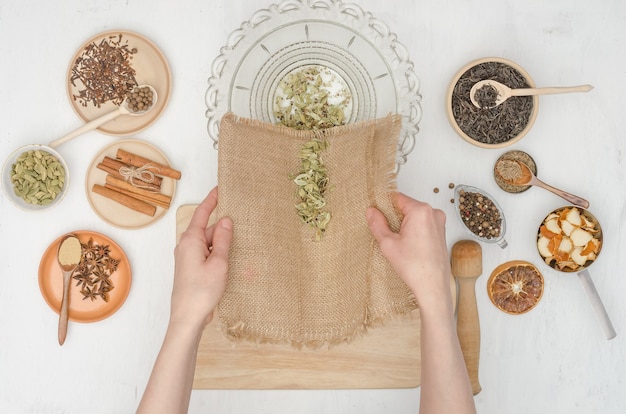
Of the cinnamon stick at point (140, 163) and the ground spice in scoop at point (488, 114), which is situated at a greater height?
the ground spice in scoop at point (488, 114)

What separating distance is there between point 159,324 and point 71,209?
45 centimetres

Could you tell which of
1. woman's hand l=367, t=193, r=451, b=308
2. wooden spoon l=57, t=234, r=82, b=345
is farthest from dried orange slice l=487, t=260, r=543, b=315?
wooden spoon l=57, t=234, r=82, b=345

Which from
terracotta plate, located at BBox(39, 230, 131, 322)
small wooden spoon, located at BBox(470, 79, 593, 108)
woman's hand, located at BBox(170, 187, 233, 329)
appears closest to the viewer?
woman's hand, located at BBox(170, 187, 233, 329)

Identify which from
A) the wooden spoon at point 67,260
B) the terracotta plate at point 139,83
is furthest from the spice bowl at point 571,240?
the wooden spoon at point 67,260

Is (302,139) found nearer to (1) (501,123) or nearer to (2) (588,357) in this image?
(1) (501,123)

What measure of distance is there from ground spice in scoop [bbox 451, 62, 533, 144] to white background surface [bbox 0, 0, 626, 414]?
0.22ft

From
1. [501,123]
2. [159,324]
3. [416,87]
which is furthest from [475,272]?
[159,324]

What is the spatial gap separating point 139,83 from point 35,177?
41 cm

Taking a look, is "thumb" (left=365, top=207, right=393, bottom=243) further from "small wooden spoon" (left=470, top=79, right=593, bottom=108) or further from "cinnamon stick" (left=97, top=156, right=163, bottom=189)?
"cinnamon stick" (left=97, top=156, right=163, bottom=189)

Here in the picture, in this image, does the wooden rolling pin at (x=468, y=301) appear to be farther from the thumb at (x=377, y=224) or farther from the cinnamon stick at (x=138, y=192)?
the cinnamon stick at (x=138, y=192)

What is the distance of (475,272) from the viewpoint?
56.7 inches

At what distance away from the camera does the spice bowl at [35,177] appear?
1.46m

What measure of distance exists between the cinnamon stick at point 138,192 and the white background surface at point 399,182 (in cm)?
5

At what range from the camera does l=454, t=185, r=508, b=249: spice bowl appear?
1.46m
